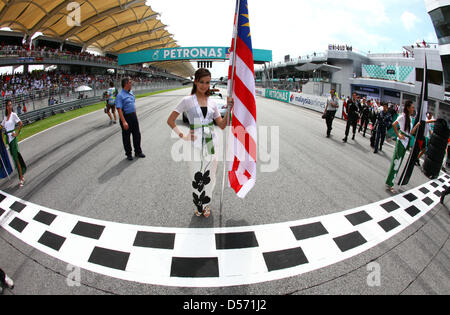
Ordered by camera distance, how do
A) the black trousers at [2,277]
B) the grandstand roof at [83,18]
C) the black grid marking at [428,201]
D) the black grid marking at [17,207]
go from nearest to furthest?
1. the black trousers at [2,277]
2. the black grid marking at [17,207]
3. the black grid marking at [428,201]
4. the grandstand roof at [83,18]

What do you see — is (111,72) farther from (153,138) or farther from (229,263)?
(229,263)

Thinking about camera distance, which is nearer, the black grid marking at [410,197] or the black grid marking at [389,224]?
the black grid marking at [389,224]

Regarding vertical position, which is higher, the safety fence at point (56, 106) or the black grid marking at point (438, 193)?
the safety fence at point (56, 106)

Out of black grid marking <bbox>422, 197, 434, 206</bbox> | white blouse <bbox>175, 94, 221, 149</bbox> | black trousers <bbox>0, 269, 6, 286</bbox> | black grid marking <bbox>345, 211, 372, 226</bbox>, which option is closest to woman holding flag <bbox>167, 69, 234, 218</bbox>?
white blouse <bbox>175, 94, 221, 149</bbox>

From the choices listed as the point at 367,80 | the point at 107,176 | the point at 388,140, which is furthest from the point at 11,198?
the point at 367,80

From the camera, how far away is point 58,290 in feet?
6.12

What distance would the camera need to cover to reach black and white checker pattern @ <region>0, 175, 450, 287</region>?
208 centimetres

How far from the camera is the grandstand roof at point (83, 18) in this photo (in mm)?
22359

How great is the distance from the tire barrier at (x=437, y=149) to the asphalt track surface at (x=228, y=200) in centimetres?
33

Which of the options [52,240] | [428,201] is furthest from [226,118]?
[428,201]

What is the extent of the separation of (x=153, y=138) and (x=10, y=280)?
18.1 ft

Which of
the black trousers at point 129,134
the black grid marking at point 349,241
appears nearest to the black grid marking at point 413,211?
the black grid marking at point 349,241

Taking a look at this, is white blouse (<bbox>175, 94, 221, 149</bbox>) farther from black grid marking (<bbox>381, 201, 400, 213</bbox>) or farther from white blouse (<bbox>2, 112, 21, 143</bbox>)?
white blouse (<bbox>2, 112, 21, 143</bbox>)

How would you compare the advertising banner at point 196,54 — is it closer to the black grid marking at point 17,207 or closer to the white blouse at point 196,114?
the white blouse at point 196,114
